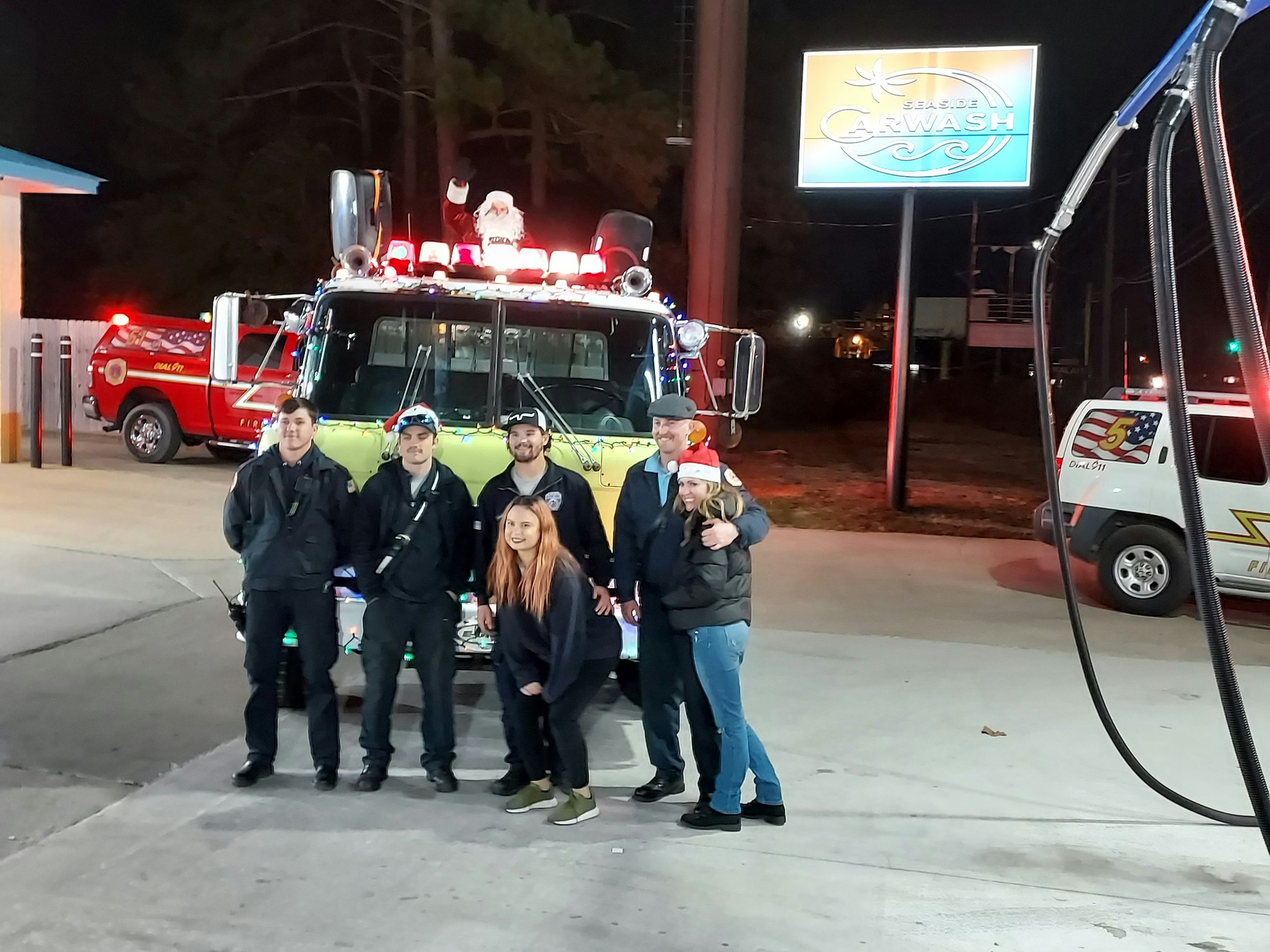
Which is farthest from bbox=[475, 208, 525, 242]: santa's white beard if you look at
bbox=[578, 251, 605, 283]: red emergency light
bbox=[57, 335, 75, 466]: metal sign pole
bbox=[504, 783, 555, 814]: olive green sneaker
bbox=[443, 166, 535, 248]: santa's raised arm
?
Result: bbox=[57, 335, 75, 466]: metal sign pole

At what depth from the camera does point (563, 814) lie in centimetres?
499

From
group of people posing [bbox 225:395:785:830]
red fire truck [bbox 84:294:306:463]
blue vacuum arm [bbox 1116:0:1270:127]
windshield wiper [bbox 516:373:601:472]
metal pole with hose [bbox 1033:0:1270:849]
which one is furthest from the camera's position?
red fire truck [bbox 84:294:306:463]

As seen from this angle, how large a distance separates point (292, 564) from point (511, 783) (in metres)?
1.40

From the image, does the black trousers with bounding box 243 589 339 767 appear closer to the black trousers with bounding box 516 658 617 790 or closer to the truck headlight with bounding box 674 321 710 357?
the black trousers with bounding box 516 658 617 790

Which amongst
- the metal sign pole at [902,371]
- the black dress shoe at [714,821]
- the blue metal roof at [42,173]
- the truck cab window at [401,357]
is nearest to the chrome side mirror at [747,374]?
the truck cab window at [401,357]

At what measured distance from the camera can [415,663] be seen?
17.5 ft

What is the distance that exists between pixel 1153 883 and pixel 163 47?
29.7 metres

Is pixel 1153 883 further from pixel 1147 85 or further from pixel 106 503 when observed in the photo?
pixel 106 503

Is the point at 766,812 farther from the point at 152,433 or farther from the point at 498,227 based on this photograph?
the point at 152,433

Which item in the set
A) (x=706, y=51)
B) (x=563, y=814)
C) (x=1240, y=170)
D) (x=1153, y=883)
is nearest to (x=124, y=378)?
(x=706, y=51)

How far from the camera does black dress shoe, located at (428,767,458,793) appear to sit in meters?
5.33

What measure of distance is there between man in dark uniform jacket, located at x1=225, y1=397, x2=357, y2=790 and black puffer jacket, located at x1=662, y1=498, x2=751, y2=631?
1541 mm

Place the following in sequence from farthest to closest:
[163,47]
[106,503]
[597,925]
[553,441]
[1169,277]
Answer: [163,47], [106,503], [553,441], [597,925], [1169,277]

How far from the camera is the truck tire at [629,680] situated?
6520 mm
